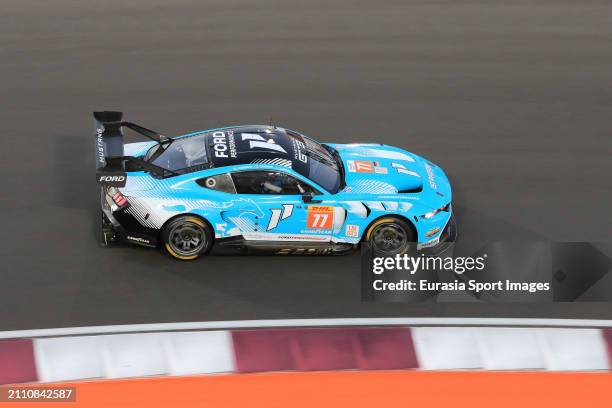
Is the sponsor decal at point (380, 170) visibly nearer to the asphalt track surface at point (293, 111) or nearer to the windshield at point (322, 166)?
the windshield at point (322, 166)

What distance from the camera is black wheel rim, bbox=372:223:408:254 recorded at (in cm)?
1046

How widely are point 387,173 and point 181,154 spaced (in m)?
2.58

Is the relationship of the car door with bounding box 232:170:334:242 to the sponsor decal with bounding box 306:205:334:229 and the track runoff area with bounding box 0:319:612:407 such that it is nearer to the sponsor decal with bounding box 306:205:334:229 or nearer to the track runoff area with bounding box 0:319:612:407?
the sponsor decal with bounding box 306:205:334:229

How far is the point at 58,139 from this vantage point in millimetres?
13570

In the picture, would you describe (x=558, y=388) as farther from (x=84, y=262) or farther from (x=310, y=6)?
(x=310, y=6)

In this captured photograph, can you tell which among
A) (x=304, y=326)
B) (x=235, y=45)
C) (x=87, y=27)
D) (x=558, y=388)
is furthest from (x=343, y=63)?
(x=558, y=388)

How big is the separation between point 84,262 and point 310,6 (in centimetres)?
932

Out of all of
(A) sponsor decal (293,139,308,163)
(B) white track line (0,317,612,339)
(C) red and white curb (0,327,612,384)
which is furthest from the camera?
(A) sponsor decal (293,139,308,163)

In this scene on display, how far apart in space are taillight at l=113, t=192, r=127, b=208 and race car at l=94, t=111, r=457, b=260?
0.01 meters

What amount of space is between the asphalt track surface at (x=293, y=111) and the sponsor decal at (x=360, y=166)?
3.89 feet

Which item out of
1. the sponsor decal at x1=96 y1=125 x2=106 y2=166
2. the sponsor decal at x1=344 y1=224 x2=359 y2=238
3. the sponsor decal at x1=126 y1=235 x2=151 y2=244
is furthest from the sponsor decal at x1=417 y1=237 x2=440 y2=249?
the sponsor decal at x1=96 y1=125 x2=106 y2=166

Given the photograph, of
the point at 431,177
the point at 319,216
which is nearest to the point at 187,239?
the point at 319,216

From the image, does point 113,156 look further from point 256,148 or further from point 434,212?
point 434,212

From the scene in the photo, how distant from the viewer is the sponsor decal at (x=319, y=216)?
33.6 ft
